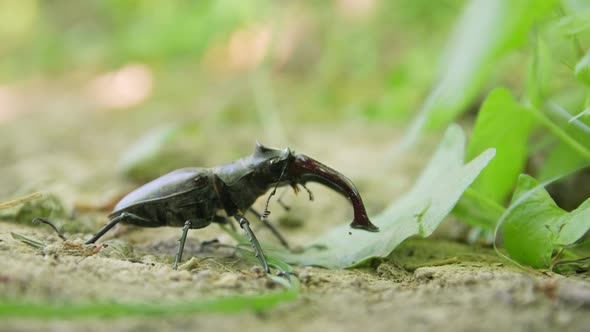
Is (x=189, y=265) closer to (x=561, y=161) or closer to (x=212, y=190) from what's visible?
(x=212, y=190)

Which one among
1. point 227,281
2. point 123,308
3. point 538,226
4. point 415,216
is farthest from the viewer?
point 415,216

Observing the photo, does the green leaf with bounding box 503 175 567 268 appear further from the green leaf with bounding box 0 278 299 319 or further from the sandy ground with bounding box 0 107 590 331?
the green leaf with bounding box 0 278 299 319

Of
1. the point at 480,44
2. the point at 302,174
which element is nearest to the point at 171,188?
the point at 302,174

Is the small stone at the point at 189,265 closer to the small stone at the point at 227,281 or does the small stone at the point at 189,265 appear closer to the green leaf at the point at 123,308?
the small stone at the point at 227,281

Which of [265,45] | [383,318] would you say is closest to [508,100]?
[383,318]

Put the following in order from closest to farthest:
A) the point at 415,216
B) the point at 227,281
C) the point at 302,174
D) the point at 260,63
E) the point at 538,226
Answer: the point at 227,281, the point at 538,226, the point at 415,216, the point at 302,174, the point at 260,63

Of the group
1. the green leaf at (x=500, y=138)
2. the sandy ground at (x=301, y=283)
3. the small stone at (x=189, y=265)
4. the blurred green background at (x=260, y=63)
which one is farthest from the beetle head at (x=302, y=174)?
the blurred green background at (x=260, y=63)
